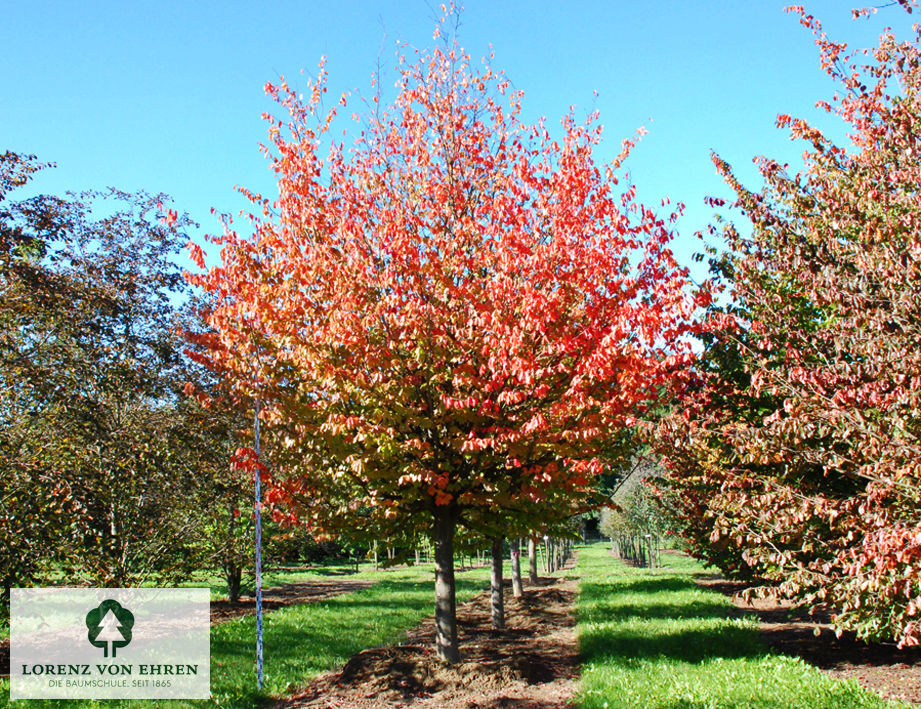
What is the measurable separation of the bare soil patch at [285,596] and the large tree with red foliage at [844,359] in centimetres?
1295

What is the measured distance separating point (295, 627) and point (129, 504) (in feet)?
17.8

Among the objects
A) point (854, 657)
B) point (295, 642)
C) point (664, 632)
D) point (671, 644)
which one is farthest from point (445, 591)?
point (854, 657)

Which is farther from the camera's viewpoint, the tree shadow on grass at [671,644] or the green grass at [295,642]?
the tree shadow on grass at [671,644]

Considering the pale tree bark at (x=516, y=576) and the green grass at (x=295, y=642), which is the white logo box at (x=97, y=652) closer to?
the green grass at (x=295, y=642)

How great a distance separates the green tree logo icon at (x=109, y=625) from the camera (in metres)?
9.45

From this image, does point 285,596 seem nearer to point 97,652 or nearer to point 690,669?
point 97,652

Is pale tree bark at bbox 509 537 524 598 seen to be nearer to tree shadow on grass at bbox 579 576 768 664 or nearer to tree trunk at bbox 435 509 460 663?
tree shadow on grass at bbox 579 576 768 664

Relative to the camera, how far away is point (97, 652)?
966 centimetres

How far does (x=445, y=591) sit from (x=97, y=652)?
5257 millimetres

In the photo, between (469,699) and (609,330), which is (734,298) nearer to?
(609,330)

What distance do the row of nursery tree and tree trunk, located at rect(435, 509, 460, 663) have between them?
0.17 feet

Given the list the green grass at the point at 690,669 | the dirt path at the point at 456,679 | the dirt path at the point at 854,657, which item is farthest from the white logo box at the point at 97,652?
the dirt path at the point at 854,657

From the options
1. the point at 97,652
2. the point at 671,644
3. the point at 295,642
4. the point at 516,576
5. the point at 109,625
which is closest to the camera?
the point at 97,652

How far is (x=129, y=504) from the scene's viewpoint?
9.66m
